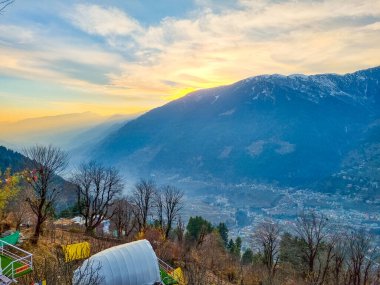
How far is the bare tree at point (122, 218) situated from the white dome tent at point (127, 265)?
81.1ft

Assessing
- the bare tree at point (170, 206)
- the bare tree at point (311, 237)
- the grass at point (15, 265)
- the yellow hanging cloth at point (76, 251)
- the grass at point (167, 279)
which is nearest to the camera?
the grass at point (15, 265)

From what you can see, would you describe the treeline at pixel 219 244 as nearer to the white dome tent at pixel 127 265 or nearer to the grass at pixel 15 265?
the white dome tent at pixel 127 265

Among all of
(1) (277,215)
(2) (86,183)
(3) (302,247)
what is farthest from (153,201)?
(1) (277,215)

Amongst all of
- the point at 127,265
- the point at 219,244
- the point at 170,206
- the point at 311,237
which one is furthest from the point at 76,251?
the point at 219,244

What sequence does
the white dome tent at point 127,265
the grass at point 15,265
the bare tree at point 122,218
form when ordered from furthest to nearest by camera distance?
the bare tree at point 122,218 → the white dome tent at point 127,265 → the grass at point 15,265

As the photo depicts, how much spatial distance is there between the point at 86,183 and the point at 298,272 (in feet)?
101

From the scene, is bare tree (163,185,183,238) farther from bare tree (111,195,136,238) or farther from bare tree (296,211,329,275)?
bare tree (296,211,329,275)

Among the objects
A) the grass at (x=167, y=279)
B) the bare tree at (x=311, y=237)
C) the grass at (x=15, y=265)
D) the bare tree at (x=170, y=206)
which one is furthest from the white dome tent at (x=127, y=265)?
the bare tree at (x=170, y=206)

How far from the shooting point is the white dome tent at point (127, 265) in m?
22.7

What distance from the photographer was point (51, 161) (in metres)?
32.5

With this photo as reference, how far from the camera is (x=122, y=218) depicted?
185 ft

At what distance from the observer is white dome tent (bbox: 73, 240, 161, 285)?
74.4 ft

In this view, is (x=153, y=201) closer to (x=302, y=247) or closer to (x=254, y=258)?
(x=254, y=258)

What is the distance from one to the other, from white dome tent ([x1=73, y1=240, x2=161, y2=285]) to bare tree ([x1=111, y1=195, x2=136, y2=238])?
24710mm
